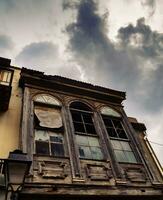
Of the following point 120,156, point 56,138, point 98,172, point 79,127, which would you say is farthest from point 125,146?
point 56,138

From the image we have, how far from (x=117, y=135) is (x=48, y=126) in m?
3.06

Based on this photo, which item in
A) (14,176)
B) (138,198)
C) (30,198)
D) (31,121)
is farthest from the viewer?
(31,121)

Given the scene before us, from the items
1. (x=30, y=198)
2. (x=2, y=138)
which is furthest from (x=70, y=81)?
(x=30, y=198)

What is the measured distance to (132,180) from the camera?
7.68m

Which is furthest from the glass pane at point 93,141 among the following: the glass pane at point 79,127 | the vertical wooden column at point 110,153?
the glass pane at point 79,127

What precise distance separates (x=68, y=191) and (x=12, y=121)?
330 centimetres

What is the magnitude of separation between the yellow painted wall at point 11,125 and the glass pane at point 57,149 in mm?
1160

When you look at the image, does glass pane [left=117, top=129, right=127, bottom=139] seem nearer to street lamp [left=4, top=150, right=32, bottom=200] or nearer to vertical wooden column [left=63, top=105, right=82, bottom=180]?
vertical wooden column [left=63, top=105, right=82, bottom=180]

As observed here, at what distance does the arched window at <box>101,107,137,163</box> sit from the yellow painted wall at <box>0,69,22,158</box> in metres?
3.67

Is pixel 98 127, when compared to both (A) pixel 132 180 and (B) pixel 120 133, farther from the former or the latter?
(A) pixel 132 180

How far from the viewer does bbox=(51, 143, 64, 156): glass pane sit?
7.47 meters

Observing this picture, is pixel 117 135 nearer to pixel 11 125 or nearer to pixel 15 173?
pixel 11 125

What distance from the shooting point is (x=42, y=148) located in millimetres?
7434

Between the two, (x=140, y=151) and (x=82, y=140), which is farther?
(x=140, y=151)
